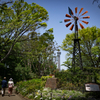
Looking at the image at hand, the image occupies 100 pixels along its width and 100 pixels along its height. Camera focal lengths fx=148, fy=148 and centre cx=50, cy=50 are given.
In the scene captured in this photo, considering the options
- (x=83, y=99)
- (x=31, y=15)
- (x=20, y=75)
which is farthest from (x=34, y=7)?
(x=20, y=75)

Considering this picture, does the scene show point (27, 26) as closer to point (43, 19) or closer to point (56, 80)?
point (43, 19)

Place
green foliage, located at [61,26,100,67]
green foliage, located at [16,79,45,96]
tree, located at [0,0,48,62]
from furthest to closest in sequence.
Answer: green foliage, located at [61,26,100,67], tree, located at [0,0,48,62], green foliage, located at [16,79,45,96]

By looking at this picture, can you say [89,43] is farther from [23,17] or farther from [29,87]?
[29,87]

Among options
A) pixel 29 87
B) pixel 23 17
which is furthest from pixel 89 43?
pixel 29 87

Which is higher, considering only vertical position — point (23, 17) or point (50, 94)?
point (23, 17)

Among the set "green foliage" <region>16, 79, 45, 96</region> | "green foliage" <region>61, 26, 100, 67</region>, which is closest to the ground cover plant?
"green foliage" <region>16, 79, 45, 96</region>

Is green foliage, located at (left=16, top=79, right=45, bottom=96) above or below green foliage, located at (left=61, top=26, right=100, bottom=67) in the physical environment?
below

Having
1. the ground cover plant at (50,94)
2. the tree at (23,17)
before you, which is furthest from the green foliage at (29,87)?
the tree at (23,17)

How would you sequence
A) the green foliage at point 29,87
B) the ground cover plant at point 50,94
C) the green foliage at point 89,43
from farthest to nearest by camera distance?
the green foliage at point 89,43 < the green foliage at point 29,87 < the ground cover plant at point 50,94

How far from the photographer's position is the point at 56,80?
15.8m

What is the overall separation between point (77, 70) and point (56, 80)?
2813 mm

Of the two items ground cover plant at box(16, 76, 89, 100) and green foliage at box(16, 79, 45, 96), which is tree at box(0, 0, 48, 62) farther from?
ground cover plant at box(16, 76, 89, 100)

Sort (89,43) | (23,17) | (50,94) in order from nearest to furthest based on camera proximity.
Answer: (50,94) < (23,17) < (89,43)

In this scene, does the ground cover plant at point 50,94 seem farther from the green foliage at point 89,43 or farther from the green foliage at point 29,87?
the green foliage at point 89,43
